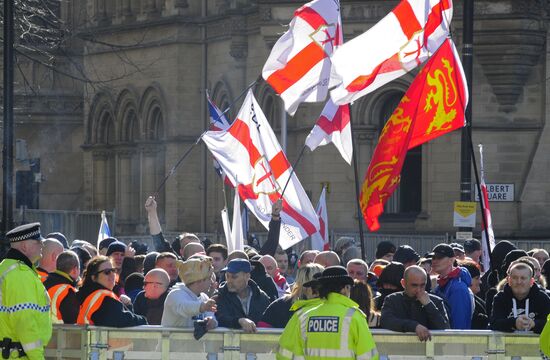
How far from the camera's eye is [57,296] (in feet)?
42.2

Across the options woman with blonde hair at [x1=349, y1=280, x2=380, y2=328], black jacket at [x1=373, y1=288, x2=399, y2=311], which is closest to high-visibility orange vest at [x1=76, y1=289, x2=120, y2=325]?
woman with blonde hair at [x1=349, y1=280, x2=380, y2=328]

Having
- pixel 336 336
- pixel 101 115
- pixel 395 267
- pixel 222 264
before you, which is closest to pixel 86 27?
pixel 101 115

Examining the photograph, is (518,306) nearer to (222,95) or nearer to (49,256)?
(49,256)

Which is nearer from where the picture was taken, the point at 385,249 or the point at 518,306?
the point at 518,306

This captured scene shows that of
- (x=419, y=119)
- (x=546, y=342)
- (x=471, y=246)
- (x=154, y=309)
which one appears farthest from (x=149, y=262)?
(x=546, y=342)

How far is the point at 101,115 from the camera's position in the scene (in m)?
44.3

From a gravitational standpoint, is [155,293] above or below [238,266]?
below

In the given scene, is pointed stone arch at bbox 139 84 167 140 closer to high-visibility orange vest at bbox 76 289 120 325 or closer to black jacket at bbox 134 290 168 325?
black jacket at bbox 134 290 168 325

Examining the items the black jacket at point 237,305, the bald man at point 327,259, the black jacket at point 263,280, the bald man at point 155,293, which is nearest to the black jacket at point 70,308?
the bald man at point 155,293

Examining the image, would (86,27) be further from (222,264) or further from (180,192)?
(222,264)

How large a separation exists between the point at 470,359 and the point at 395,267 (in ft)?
4.63

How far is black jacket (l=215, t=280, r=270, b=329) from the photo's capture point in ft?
42.3

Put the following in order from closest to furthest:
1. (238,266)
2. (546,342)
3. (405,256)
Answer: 1. (546,342)
2. (238,266)
3. (405,256)

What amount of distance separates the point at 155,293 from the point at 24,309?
2297mm
